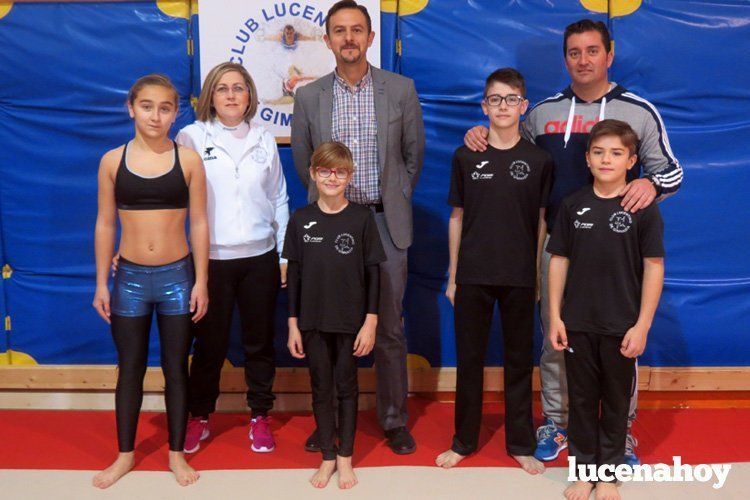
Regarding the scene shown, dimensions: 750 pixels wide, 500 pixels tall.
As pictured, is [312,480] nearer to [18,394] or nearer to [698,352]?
[18,394]

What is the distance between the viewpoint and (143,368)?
2.82 metres

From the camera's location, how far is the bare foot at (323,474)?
8.95 feet

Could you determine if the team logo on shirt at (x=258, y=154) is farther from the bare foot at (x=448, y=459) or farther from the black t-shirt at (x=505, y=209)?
the bare foot at (x=448, y=459)

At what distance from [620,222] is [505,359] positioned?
0.72 m

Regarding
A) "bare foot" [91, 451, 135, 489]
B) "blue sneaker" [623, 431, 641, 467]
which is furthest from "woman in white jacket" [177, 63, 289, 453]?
"blue sneaker" [623, 431, 641, 467]

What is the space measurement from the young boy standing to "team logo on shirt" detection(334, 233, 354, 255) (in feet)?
1.43

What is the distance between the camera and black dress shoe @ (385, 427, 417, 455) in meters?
3.02

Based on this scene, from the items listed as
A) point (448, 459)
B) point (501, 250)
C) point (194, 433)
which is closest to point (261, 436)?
point (194, 433)

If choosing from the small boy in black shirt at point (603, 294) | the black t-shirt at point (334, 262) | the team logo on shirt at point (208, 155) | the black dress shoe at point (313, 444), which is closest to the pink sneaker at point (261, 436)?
the black dress shoe at point (313, 444)

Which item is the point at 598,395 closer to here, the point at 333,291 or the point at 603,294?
the point at 603,294

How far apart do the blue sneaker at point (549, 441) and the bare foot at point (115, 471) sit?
5.39ft

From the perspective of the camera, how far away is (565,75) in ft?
11.3

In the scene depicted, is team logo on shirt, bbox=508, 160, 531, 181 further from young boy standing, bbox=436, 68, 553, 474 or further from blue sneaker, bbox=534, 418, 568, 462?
blue sneaker, bbox=534, 418, 568, 462

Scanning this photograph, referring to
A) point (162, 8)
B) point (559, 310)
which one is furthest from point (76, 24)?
point (559, 310)
